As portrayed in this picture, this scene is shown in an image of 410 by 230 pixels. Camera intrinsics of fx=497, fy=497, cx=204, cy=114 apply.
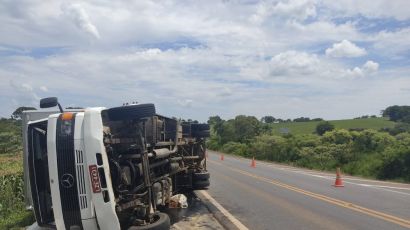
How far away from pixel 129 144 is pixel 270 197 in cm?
832

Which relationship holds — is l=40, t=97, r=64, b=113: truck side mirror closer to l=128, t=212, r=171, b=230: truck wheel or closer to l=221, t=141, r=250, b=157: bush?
l=128, t=212, r=171, b=230: truck wheel

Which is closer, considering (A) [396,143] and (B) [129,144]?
(B) [129,144]

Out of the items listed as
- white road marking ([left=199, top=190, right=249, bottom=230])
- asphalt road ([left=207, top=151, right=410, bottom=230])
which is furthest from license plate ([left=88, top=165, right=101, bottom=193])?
asphalt road ([left=207, top=151, right=410, bottom=230])

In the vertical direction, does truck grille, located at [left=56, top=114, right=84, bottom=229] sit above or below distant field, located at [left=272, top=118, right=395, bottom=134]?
below

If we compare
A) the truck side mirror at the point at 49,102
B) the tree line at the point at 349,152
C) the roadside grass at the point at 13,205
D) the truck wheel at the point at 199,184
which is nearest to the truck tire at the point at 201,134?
the truck wheel at the point at 199,184

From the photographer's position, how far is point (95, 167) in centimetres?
659

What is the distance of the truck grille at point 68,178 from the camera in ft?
22.0

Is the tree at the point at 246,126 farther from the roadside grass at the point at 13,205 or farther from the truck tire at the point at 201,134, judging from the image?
the truck tire at the point at 201,134

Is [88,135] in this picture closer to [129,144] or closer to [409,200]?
[129,144]

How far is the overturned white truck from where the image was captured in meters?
6.66

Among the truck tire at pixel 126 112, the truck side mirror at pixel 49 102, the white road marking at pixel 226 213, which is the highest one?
the truck side mirror at pixel 49 102

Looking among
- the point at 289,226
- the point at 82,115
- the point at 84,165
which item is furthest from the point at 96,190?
the point at 289,226

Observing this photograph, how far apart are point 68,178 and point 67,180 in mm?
31

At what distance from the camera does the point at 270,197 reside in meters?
14.9
